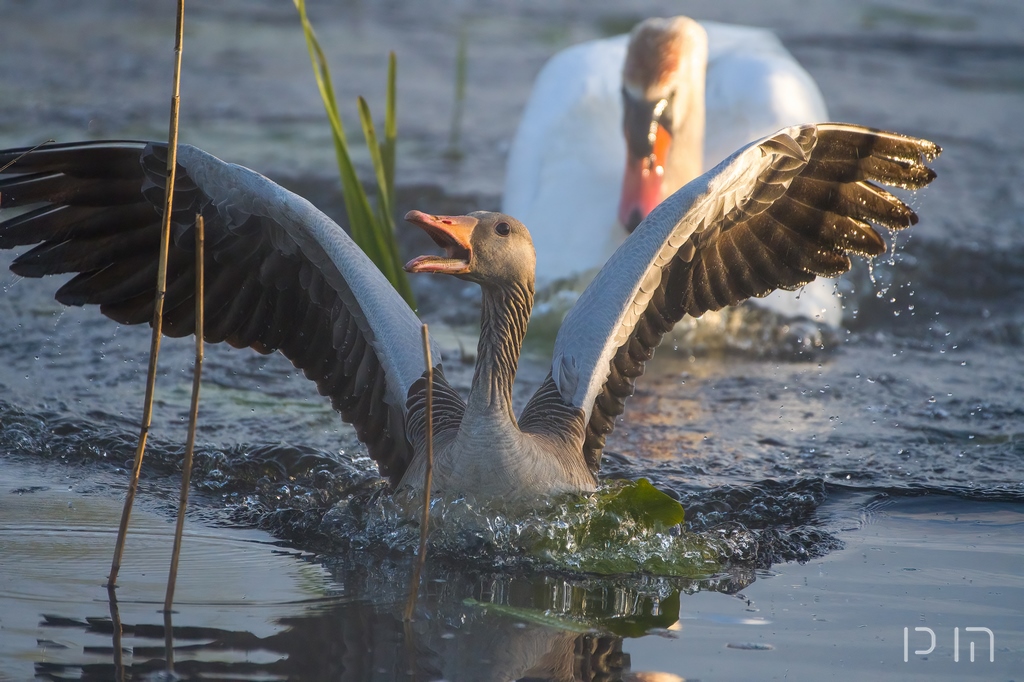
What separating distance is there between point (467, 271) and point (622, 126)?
3717 millimetres

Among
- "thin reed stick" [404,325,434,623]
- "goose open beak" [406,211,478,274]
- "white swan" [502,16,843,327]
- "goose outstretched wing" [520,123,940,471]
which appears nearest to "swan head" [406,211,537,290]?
"goose open beak" [406,211,478,274]

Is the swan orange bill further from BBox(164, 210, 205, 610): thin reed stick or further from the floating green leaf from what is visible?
BBox(164, 210, 205, 610): thin reed stick

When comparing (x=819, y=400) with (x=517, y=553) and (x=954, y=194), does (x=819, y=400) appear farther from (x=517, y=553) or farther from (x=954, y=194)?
(x=954, y=194)

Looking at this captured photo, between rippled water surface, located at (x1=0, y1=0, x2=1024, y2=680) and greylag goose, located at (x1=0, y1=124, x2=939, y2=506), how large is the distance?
396 millimetres

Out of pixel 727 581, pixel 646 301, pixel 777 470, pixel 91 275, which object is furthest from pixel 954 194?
pixel 91 275

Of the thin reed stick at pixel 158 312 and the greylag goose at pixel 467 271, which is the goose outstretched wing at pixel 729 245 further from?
the thin reed stick at pixel 158 312

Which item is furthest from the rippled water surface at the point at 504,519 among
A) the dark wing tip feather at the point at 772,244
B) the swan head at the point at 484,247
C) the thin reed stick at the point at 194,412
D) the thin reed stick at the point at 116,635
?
the swan head at the point at 484,247

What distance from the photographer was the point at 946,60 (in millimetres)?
13156

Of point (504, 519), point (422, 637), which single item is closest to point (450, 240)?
point (504, 519)

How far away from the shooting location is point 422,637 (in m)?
3.62

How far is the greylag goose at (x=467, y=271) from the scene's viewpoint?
457 cm

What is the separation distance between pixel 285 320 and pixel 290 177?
191 inches

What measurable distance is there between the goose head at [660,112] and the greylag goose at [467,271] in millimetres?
1820

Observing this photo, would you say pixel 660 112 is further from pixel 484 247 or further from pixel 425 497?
pixel 425 497
